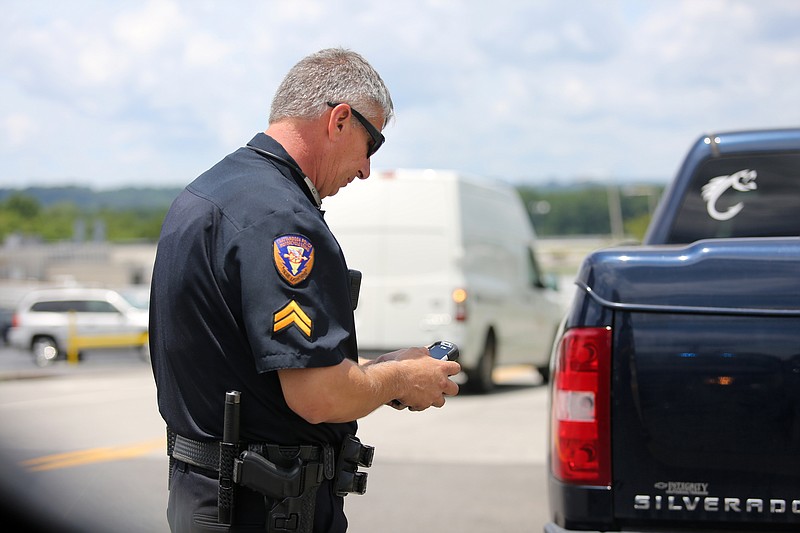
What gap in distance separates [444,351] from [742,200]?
9.65 feet

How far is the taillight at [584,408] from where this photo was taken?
330 centimetres

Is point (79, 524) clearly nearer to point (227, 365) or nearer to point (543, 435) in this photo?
point (227, 365)

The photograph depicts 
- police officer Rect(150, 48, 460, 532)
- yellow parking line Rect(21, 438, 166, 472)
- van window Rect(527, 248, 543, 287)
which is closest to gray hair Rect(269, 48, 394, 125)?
police officer Rect(150, 48, 460, 532)

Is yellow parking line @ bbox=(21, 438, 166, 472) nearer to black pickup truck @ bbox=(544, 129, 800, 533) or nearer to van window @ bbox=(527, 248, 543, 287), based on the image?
black pickup truck @ bbox=(544, 129, 800, 533)

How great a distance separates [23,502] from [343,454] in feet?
14.5

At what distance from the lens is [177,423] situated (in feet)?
8.62

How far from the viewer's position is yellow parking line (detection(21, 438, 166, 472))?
27.4 ft

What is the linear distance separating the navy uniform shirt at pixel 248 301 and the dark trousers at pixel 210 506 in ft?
0.34

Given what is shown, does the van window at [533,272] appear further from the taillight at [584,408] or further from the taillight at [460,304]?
the taillight at [584,408]

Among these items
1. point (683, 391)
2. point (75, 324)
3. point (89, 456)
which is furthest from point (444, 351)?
point (75, 324)

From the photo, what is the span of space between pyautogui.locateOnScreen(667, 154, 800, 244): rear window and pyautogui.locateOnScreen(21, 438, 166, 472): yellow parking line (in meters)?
5.07

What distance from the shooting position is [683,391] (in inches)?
126

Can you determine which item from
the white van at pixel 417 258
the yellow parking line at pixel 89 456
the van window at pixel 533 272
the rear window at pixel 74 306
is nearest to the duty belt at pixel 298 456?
the yellow parking line at pixel 89 456

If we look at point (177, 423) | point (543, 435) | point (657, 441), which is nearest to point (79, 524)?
point (177, 423)
